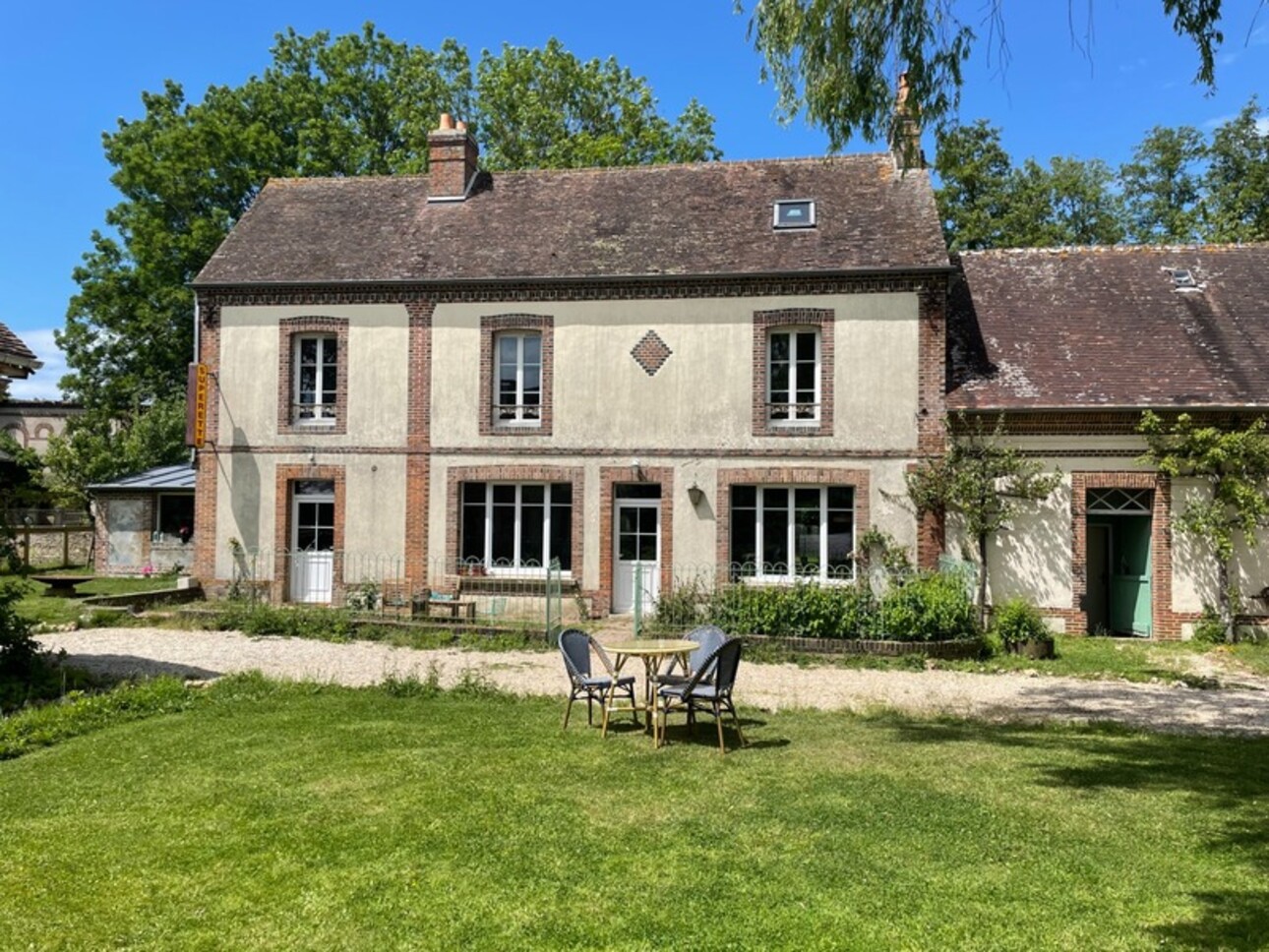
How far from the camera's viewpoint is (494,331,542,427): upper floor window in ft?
54.1

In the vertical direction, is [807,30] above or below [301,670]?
above

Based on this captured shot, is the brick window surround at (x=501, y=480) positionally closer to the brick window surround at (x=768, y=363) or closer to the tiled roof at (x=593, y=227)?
the brick window surround at (x=768, y=363)

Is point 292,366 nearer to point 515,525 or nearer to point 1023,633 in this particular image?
point 515,525

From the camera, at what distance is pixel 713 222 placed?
1698 centimetres

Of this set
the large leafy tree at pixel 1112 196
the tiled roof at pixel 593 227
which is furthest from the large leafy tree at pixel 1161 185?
the tiled roof at pixel 593 227

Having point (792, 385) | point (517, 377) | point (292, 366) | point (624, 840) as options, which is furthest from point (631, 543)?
point (624, 840)

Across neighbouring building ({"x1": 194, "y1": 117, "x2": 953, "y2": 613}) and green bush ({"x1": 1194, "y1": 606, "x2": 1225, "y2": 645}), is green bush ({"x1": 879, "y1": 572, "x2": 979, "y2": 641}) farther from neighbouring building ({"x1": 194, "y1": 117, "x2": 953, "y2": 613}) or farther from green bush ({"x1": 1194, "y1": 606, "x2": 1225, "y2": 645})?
green bush ({"x1": 1194, "y1": 606, "x2": 1225, "y2": 645})

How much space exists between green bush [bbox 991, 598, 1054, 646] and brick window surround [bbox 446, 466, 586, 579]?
22.4 feet

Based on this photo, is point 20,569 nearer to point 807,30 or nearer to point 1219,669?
point 807,30

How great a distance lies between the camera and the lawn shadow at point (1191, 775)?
418cm

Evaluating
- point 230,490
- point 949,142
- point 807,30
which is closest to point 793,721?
point 949,142

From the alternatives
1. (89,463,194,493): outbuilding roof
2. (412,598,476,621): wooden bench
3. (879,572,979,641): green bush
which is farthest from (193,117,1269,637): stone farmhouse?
(89,463,194,493): outbuilding roof

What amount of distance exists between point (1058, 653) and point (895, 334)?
5.59m

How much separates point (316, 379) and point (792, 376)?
28.2ft
